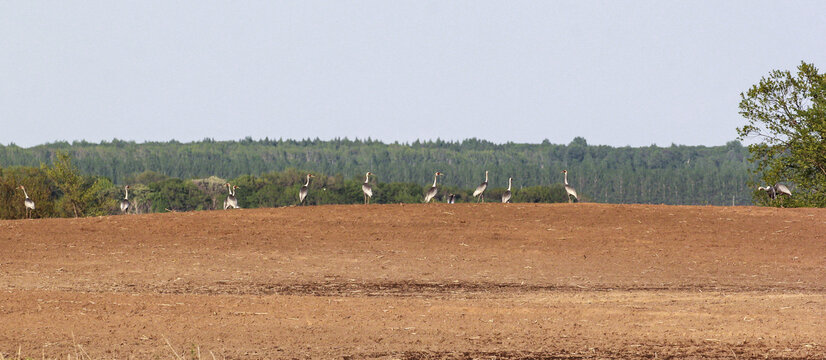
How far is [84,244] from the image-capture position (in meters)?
→ 32.2

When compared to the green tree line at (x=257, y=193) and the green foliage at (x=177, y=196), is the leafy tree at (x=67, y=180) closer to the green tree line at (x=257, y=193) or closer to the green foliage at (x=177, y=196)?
the green tree line at (x=257, y=193)

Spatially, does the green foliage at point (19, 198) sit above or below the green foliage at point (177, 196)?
above

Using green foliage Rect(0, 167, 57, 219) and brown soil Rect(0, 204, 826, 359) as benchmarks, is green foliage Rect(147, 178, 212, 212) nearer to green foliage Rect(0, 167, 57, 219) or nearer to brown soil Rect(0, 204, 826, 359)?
green foliage Rect(0, 167, 57, 219)

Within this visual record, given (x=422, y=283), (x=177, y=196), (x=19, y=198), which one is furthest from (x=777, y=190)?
(x=177, y=196)

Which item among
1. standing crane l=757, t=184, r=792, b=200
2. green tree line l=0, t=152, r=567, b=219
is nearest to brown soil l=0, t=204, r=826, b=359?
standing crane l=757, t=184, r=792, b=200

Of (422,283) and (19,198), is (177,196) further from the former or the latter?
(422,283)

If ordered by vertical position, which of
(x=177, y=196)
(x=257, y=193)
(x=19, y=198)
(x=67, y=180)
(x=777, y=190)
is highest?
(x=777, y=190)

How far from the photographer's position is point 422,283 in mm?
25875

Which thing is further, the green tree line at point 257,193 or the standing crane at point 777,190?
the green tree line at point 257,193

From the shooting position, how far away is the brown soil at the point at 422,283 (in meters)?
16.1

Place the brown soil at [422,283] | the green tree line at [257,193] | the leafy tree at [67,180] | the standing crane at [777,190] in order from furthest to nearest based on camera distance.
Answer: the green tree line at [257,193]
the leafy tree at [67,180]
the standing crane at [777,190]
the brown soil at [422,283]

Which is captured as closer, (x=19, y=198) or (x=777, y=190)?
(x=777, y=190)

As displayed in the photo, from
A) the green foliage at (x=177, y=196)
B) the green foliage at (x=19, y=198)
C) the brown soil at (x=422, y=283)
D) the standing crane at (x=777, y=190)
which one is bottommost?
the green foliage at (x=177, y=196)

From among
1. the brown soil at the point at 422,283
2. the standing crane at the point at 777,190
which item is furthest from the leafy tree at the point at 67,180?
the standing crane at the point at 777,190
